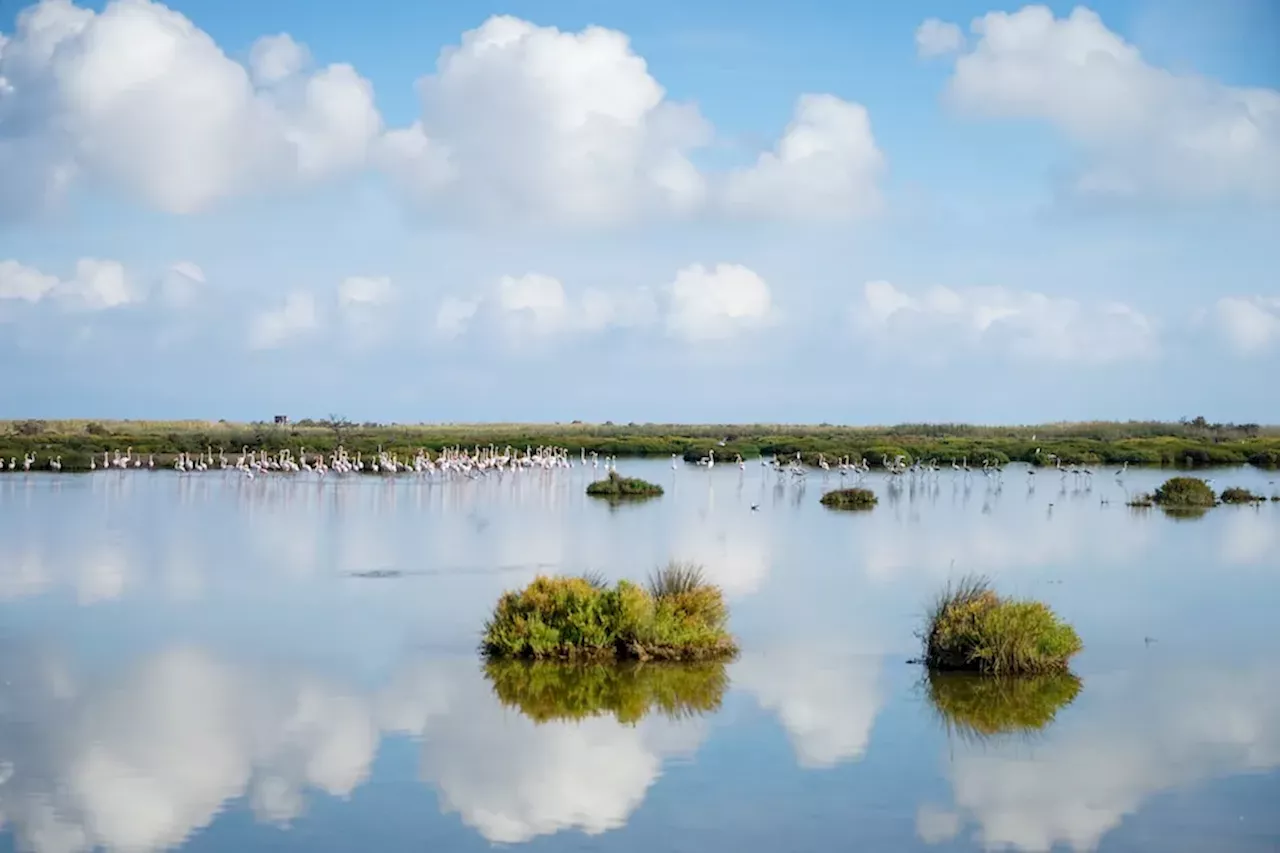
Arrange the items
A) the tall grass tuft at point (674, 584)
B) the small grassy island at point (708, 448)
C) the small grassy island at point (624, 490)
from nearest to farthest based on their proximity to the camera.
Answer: the tall grass tuft at point (674, 584), the small grassy island at point (624, 490), the small grassy island at point (708, 448)

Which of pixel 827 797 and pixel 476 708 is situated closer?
pixel 827 797

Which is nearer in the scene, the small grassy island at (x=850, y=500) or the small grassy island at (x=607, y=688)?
the small grassy island at (x=607, y=688)

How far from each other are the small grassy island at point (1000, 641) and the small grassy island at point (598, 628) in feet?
7.10

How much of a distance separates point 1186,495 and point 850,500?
852 cm

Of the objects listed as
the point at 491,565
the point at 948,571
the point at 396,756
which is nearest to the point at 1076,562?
the point at 948,571

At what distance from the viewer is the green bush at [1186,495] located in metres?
35.7

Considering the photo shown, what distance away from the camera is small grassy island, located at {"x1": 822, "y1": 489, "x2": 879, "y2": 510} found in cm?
3594

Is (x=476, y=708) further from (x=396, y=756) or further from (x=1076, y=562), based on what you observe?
(x=1076, y=562)

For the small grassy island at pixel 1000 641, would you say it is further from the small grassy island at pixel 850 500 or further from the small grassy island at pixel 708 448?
the small grassy island at pixel 708 448

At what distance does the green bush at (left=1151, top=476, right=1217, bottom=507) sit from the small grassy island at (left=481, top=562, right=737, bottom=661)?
24.7 metres

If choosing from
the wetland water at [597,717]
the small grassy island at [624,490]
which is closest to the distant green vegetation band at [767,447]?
the small grassy island at [624,490]

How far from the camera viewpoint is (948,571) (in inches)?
861

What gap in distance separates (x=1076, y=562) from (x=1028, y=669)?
34.3 ft

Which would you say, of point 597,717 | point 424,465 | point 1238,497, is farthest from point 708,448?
point 597,717
